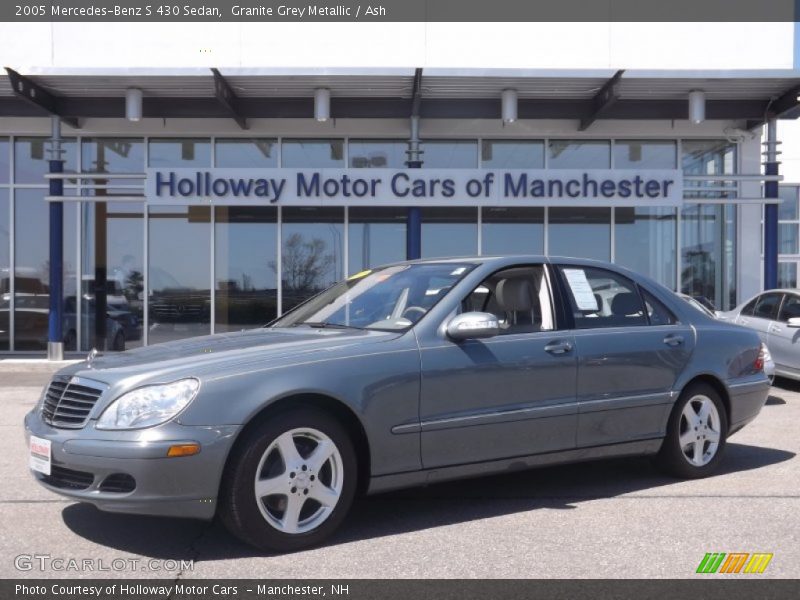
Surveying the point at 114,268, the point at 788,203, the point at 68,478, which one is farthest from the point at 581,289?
the point at 788,203

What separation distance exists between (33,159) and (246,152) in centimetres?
394

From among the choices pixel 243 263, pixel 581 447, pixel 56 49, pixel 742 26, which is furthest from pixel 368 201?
pixel 581 447

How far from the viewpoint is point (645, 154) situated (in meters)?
15.9

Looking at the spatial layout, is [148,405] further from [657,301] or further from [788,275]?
[788,275]

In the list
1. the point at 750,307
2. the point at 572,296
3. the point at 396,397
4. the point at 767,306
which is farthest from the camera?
the point at 750,307

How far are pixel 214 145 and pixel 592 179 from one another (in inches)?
271

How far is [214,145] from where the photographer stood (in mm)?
15695

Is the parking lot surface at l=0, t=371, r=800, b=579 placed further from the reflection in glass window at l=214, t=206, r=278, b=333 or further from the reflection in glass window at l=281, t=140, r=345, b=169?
the reflection in glass window at l=281, t=140, r=345, b=169

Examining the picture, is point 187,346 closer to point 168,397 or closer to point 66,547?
point 168,397

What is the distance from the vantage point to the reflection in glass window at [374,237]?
15.7 m

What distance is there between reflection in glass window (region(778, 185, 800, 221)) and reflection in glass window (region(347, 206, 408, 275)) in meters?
10.7

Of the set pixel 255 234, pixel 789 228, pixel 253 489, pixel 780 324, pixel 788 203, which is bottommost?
pixel 253 489

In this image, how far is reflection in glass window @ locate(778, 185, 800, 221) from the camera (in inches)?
819

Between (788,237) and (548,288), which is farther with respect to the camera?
(788,237)
